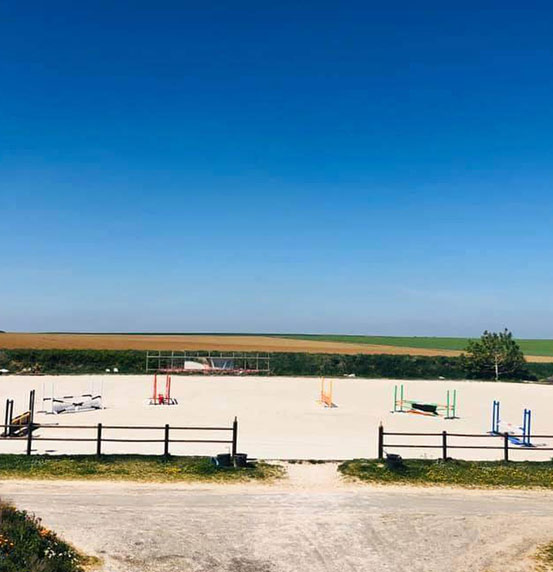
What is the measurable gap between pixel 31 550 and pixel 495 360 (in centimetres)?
5659

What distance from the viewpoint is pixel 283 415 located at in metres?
32.5

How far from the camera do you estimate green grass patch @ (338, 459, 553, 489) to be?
17891 millimetres

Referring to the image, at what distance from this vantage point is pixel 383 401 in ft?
135

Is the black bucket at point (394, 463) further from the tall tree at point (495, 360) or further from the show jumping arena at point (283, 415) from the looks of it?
the tall tree at point (495, 360)

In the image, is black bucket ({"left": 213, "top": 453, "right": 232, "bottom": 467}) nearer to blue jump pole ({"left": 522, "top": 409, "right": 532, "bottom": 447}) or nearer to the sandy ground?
the sandy ground

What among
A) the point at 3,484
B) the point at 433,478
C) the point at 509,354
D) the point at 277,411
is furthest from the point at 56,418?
the point at 509,354

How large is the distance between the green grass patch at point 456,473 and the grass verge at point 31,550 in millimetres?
9442

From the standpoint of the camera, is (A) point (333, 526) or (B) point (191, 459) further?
(B) point (191, 459)

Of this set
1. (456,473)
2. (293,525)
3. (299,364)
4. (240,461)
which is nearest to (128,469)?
(240,461)

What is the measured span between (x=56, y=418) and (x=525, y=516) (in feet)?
77.3

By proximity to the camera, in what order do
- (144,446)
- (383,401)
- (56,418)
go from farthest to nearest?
(383,401), (56,418), (144,446)

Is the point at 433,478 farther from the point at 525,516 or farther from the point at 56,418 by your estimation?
the point at 56,418

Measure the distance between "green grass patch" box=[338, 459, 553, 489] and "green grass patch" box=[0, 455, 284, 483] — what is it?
9.35 feet

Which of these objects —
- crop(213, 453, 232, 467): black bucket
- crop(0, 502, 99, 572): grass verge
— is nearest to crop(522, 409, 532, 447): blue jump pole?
crop(213, 453, 232, 467): black bucket
